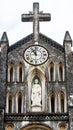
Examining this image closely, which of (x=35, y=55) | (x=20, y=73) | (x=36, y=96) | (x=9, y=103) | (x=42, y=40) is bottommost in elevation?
(x=9, y=103)

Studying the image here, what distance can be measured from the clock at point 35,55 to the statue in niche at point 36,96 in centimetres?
117

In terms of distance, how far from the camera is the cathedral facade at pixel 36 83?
23.6 meters

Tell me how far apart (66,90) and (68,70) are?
1284 mm

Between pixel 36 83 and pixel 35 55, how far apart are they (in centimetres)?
179

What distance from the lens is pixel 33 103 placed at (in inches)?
966

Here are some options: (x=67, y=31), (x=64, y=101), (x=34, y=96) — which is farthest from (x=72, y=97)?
(x=67, y=31)

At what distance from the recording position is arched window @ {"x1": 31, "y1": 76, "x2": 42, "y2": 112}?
24.4m

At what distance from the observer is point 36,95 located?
24859 millimetres

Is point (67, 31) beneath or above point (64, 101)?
above

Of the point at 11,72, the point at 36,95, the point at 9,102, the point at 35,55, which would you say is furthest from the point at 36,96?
the point at 35,55

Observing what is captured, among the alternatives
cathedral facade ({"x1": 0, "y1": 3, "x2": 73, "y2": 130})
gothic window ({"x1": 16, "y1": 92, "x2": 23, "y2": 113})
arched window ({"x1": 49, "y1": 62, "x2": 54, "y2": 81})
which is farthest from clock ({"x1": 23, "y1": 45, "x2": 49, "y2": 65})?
gothic window ({"x1": 16, "y1": 92, "x2": 23, "y2": 113})

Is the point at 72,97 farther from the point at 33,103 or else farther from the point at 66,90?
the point at 33,103

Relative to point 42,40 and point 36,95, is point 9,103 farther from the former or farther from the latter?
point 42,40

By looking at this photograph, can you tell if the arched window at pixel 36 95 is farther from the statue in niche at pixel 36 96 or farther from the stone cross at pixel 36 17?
the stone cross at pixel 36 17
